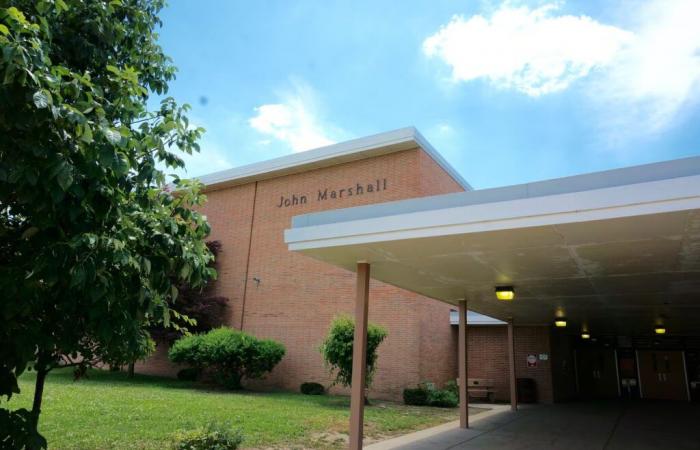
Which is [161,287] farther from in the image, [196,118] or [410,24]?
[410,24]

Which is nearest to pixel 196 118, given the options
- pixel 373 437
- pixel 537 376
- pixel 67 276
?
pixel 67 276

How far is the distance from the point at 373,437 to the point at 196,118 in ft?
24.5

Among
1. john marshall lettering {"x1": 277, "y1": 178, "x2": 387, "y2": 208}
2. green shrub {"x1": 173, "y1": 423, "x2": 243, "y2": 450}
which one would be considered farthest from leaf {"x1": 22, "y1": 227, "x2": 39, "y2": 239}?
john marshall lettering {"x1": 277, "y1": 178, "x2": 387, "y2": 208}

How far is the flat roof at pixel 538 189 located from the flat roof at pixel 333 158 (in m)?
12.2

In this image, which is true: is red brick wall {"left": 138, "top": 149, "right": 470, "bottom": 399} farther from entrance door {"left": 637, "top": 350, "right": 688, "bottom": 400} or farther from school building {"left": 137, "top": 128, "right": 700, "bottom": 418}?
entrance door {"left": 637, "top": 350, "right": 688, "bottom": 400}

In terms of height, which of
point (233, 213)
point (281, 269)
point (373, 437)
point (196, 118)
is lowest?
point (373, 437)

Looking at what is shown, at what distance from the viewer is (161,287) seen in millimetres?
3643

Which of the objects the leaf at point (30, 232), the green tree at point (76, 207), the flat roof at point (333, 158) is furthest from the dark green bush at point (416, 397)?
the leaf at point (30, 232)

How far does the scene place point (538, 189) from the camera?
5312mm

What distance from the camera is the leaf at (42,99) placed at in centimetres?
281

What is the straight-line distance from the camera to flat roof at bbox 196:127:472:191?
18.5 m

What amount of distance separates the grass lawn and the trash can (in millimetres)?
4088

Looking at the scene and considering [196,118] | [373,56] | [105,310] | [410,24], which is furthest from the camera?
[373,56]

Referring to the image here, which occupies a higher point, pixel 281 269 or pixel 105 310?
pixel 281 269
